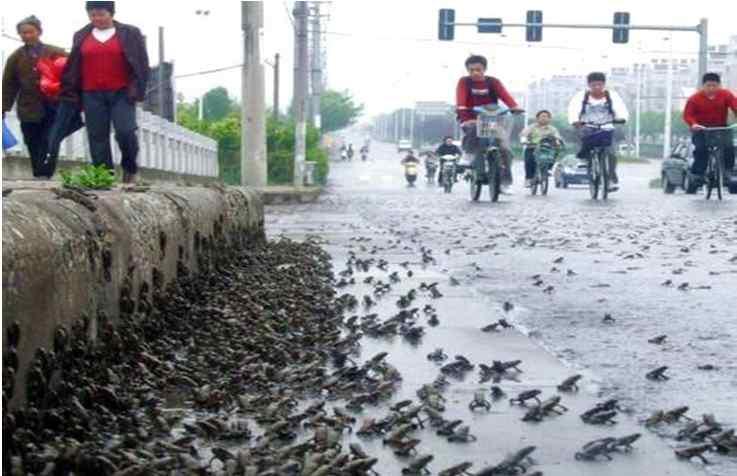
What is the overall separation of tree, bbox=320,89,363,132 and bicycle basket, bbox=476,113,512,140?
125m

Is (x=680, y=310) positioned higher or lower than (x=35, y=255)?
lower

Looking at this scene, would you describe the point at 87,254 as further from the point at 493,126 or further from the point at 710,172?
the point at 710,172

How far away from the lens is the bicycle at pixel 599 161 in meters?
22.2

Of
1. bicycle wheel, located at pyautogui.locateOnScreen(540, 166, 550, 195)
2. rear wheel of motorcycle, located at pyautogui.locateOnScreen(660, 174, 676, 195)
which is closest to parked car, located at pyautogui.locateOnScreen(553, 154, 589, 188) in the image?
rear wheel of motorcycle, located at pyautogui.locateOnScreen(660, 174, 676, 195)

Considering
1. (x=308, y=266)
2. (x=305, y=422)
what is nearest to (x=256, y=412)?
(x=305, y=422)

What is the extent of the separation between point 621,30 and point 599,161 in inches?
1115

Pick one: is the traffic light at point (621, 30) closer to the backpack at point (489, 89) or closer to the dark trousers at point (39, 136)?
the backpack at point (489, 89)

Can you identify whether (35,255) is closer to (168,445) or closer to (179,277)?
(168,445)

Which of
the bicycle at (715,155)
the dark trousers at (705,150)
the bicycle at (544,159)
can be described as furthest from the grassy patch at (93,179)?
the bicycle at (544,159)

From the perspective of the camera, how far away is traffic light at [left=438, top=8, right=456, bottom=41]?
171 ft

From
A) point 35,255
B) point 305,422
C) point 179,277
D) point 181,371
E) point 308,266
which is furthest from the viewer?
point 308,266

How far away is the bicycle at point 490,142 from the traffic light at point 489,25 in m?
30.0

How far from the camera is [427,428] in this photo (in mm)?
4336

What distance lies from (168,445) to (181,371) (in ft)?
4.35
